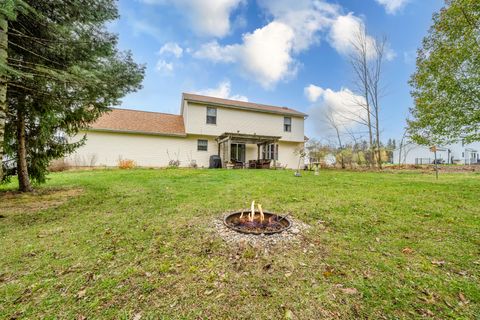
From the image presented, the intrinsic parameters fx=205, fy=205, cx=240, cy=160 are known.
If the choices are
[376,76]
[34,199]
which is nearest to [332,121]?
[376,76]

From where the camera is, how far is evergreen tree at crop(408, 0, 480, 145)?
7484mm

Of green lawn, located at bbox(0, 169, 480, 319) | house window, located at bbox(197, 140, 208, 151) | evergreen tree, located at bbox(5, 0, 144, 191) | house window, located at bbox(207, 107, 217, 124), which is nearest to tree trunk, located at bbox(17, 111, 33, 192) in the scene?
evergreen tree, located at bbox(5, 0, 144, 191)

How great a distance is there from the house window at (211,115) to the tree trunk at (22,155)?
11.4 metres

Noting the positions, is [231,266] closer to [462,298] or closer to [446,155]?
[462,298]

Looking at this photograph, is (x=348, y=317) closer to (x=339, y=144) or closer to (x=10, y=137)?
(x=10, y=137)

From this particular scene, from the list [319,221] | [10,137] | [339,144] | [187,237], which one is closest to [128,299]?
[187,237]

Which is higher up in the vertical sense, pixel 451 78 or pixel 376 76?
pixel 376 76

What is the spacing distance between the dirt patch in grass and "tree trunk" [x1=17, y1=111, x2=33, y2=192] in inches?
12.3

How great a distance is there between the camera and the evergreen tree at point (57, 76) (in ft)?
14.0

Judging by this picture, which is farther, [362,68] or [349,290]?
[362,68]

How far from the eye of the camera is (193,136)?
16328mm

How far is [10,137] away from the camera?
5613 mm

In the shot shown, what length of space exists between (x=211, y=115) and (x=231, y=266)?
15.1 m

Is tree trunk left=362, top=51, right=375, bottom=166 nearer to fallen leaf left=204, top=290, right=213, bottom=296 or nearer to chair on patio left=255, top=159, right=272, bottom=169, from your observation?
chair on patio left=255, top=159, right=272, bottom=169
